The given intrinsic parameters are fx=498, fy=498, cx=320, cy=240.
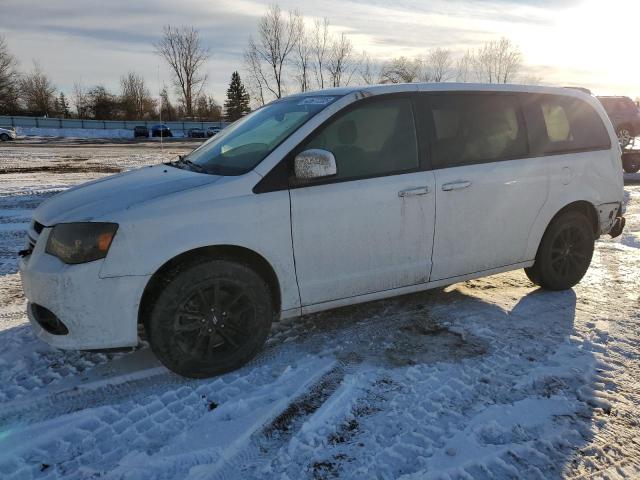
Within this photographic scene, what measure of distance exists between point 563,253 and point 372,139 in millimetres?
2355

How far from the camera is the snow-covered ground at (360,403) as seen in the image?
2.47 meters

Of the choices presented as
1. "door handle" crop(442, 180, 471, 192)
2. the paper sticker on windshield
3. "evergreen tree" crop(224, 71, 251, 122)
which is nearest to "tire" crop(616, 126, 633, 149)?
"door handle" crop(442, 180, 471, 192)

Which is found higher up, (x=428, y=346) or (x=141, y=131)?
(x=141, y=131)

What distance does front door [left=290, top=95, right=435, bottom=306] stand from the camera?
3430 mm

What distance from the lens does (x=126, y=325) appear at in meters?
3.00

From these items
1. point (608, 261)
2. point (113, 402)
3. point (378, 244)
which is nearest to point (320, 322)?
point (378, 244)

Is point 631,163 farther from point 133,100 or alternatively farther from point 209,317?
point 133,100

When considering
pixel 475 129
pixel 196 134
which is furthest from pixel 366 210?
pixel 196 134

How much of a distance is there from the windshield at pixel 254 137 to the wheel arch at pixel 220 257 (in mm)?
535

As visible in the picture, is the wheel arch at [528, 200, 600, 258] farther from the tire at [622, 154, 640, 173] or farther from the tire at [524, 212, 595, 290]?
the tire at [622, 154, 640, 173]

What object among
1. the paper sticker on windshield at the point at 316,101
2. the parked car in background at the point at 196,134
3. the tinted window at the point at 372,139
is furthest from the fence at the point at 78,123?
the tinted window at the point at 372,139

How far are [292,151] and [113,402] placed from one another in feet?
6.36

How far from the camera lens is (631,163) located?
15.2 meters

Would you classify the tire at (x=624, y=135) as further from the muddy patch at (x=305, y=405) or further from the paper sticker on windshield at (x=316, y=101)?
the muddy patch at (x=305, y=405)
